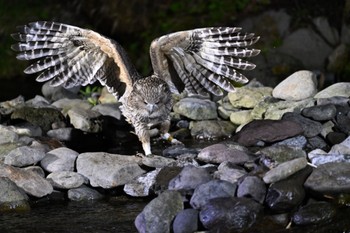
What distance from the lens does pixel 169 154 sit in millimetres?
8539

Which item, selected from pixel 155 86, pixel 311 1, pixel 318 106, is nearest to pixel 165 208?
pixel 155 86

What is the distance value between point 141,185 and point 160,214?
1252mm

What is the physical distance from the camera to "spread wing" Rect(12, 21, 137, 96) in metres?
8.33

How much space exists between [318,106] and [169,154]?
71.4 inches

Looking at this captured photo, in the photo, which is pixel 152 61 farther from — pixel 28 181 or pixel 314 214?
pixel 314 214

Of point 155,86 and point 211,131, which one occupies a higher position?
point 155,86

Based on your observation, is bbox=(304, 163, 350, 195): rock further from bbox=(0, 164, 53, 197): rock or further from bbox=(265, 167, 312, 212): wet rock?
bbox=(0, 164, 53, 197): rock

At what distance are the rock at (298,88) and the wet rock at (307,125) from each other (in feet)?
2.50

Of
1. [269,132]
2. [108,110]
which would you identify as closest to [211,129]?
[269,132]

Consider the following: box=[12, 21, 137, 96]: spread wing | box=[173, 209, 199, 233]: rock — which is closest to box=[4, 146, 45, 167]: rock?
box=[12, 21, 137, 96]: spread wing

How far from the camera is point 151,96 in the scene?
821cm

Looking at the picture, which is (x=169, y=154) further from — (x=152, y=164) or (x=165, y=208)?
(x=165, y=208)

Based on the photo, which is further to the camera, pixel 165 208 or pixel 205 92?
pixel 205 92

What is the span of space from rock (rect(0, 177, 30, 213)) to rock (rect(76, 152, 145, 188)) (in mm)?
787
